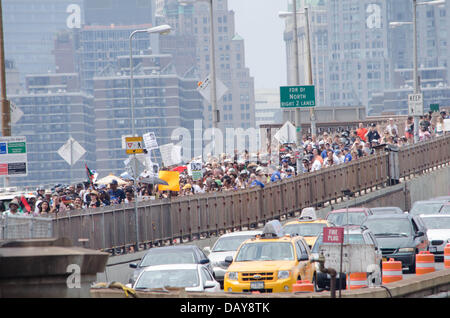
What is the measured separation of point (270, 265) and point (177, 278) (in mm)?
2424

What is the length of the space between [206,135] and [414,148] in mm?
8475

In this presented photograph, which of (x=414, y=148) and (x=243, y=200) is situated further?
(x=414, y=148)

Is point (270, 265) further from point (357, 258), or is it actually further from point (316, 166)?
point (316, 166)

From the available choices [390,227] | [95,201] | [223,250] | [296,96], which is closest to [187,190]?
[296,96]

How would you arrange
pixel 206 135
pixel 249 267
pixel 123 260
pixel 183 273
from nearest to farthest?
pixel 183 273, pixel 249 267, pixel 123 260, pixel 206 135

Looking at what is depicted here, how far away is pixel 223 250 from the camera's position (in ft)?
79.6

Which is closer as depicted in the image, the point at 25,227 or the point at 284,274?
the point at 25,227

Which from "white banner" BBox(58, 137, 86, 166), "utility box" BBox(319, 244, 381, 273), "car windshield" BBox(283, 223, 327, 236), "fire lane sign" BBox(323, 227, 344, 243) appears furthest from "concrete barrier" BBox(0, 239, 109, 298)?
"white banner" BBox(58, 137, 86, 166)

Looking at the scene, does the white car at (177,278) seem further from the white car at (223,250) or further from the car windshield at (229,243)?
the car windshield at (229,243)

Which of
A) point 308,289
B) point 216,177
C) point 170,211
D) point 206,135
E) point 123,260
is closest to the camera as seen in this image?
point 308,289

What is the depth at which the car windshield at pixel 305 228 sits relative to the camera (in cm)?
2559
